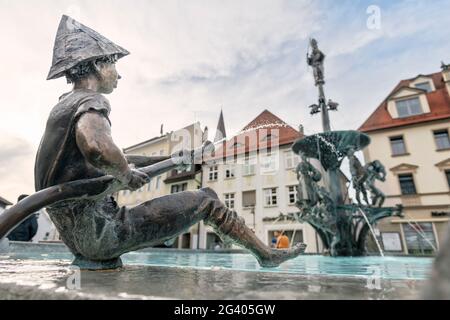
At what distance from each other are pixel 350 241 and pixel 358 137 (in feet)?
11.2

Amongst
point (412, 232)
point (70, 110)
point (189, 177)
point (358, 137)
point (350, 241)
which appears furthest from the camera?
point (189, 177)

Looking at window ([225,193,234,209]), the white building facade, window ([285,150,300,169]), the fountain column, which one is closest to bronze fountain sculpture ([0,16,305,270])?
the fountain column

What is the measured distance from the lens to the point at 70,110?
5.93 ft

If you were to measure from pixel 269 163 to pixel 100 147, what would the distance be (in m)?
24.4

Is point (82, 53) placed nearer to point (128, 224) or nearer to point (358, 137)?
point (128, 224)

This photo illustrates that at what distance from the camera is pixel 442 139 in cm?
2102

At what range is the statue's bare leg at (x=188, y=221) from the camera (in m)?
2.09

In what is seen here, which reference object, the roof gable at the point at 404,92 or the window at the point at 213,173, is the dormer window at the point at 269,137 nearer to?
the window at the point at 213,173

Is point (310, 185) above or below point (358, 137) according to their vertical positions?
below

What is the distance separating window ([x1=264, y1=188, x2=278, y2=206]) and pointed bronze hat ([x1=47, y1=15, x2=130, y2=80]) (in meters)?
22.6

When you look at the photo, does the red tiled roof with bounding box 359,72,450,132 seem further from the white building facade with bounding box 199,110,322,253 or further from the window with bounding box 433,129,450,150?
the white building facade with bounding box 199,110,322,253

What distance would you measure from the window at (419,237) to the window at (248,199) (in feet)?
38.6

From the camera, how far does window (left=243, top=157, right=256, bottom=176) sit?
1010 inches
